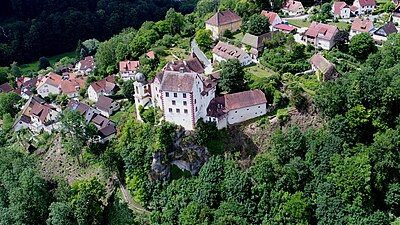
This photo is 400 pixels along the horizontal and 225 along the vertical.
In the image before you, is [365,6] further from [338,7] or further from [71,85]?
[71,85]

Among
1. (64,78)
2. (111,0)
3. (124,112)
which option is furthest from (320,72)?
(111,0)

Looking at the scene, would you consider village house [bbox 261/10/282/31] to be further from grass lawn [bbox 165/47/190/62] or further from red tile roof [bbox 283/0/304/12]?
grass lawn [bbox 165/47/190/62]

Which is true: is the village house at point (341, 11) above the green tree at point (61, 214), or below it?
above

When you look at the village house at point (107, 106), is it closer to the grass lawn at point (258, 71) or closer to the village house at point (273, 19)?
the grass lawn at point (258, 71)

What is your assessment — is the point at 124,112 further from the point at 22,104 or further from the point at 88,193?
the point at 22,104

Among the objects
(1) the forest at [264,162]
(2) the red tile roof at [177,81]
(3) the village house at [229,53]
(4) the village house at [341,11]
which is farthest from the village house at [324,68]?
(4) the village house at [341,11]

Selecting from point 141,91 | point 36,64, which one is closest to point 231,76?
point 141,91
